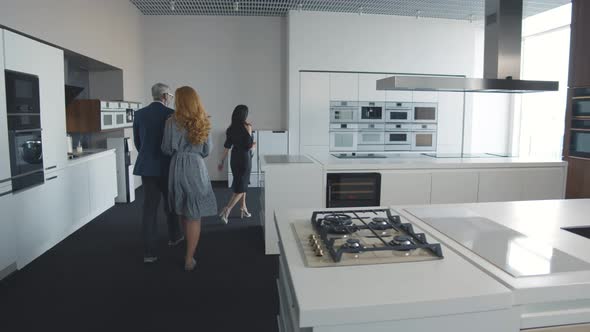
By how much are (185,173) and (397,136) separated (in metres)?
4.71

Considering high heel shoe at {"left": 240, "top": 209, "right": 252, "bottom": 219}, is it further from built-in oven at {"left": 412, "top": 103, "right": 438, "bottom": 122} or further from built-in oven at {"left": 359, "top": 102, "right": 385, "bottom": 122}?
Answer: built-in oven at {"left": 412, "top": 103, "right": 438, "bottom": 122}

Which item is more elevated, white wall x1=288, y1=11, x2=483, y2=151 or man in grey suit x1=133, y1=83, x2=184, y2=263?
white wall x1=288, y1=11, x2=483, y2=151

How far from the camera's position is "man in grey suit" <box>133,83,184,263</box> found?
324 cm

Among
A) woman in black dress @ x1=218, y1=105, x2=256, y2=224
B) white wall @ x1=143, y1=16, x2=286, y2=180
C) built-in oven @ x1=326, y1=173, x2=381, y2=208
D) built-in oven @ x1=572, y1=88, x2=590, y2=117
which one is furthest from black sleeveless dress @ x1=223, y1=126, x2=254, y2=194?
built-in oven @ x1=572, y1=88, x2=590, y2=117

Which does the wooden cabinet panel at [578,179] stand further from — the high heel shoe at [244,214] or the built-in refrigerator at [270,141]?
the built-in refrigerator at [270,141]

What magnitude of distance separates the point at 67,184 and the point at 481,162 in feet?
12.8

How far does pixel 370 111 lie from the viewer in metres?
6.85

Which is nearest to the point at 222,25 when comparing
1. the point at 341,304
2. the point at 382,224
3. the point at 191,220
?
the point at 191,220

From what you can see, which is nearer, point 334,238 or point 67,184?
point 334,238

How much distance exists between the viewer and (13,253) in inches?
123

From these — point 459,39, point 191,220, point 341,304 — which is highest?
point 459,39

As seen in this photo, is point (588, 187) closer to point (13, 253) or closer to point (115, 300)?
point (115, 300)

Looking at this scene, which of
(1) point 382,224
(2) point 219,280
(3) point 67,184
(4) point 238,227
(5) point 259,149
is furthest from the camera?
(5) point 259,149

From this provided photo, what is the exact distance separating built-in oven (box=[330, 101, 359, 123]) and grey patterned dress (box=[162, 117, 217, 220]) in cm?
390
